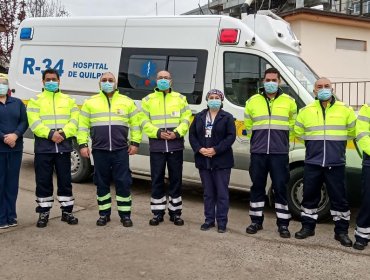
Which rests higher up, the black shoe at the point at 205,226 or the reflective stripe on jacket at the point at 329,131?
the reflective stripe on jacket at the point at 329,131

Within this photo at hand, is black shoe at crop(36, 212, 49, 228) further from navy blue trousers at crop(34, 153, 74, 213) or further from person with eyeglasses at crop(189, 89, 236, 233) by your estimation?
person with eyeglasses at crop(189, 89, 236, 233)

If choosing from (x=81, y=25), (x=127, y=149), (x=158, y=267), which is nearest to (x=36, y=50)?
(x=81, y=25)

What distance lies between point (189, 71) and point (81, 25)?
2.14 m

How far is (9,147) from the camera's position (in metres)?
5.21

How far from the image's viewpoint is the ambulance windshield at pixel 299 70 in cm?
579

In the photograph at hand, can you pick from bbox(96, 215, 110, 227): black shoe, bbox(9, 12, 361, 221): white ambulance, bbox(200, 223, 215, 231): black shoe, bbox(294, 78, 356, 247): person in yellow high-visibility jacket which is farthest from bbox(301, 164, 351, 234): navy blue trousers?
bbox(96, 215, 110, 227): black shoe

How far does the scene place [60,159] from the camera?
5367mm

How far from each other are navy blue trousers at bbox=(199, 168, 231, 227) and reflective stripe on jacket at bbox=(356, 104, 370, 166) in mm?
1477

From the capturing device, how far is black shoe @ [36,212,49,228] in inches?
210

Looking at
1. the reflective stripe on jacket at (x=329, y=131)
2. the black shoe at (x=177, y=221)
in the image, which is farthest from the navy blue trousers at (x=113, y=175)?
the reflective stripe on jacket at (x=329, y=131)

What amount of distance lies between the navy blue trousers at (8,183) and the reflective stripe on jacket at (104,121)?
0.80 metres

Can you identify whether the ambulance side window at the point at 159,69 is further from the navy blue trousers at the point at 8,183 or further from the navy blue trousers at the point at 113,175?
the navy blue trousers at the point at 8,183

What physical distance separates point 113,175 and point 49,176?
754 mm

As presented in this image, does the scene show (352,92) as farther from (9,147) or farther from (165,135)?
(9,147)
